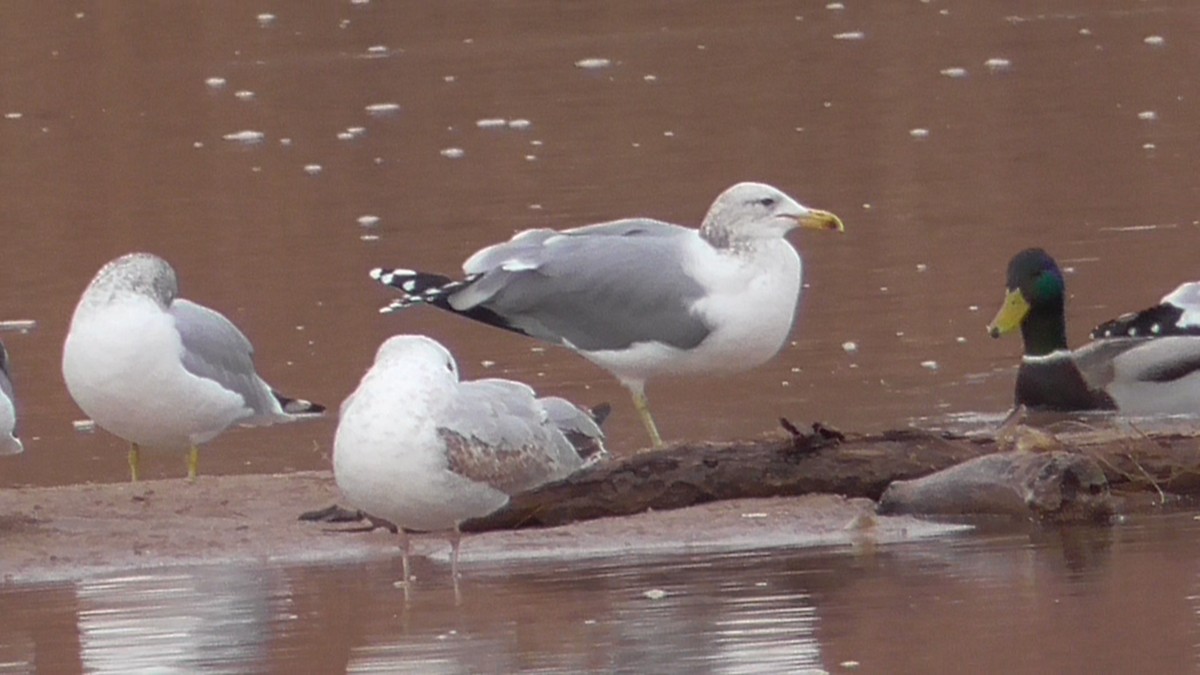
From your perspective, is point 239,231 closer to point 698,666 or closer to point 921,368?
point 921,368

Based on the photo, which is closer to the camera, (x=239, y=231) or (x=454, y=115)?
(x=239, y=231)

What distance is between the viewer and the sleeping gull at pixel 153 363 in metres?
8.88

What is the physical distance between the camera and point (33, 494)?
8.97 metres

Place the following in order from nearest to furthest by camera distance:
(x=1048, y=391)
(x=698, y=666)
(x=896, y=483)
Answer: (x=698, y=666) → (x=896, y=483) → (x=1048, y=391)

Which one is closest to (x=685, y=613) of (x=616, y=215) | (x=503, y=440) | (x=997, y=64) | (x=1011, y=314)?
(x=503, y=440)

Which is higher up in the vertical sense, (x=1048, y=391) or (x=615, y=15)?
(x=615, y=15)

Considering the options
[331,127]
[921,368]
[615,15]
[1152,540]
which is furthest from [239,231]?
[615,15]

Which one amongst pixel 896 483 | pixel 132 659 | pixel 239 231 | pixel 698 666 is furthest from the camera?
pixel 239 231

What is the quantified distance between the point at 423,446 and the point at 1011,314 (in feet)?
14.0

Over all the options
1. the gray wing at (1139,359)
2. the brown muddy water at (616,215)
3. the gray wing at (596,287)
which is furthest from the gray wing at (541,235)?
the gray wing at (1139,359)

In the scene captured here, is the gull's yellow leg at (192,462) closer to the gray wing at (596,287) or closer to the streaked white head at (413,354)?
the gray wing at (596,287)

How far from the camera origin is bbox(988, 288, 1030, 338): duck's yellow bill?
10789 mm

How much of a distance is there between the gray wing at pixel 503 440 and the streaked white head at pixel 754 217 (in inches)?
63.1

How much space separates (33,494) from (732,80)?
12094mm
